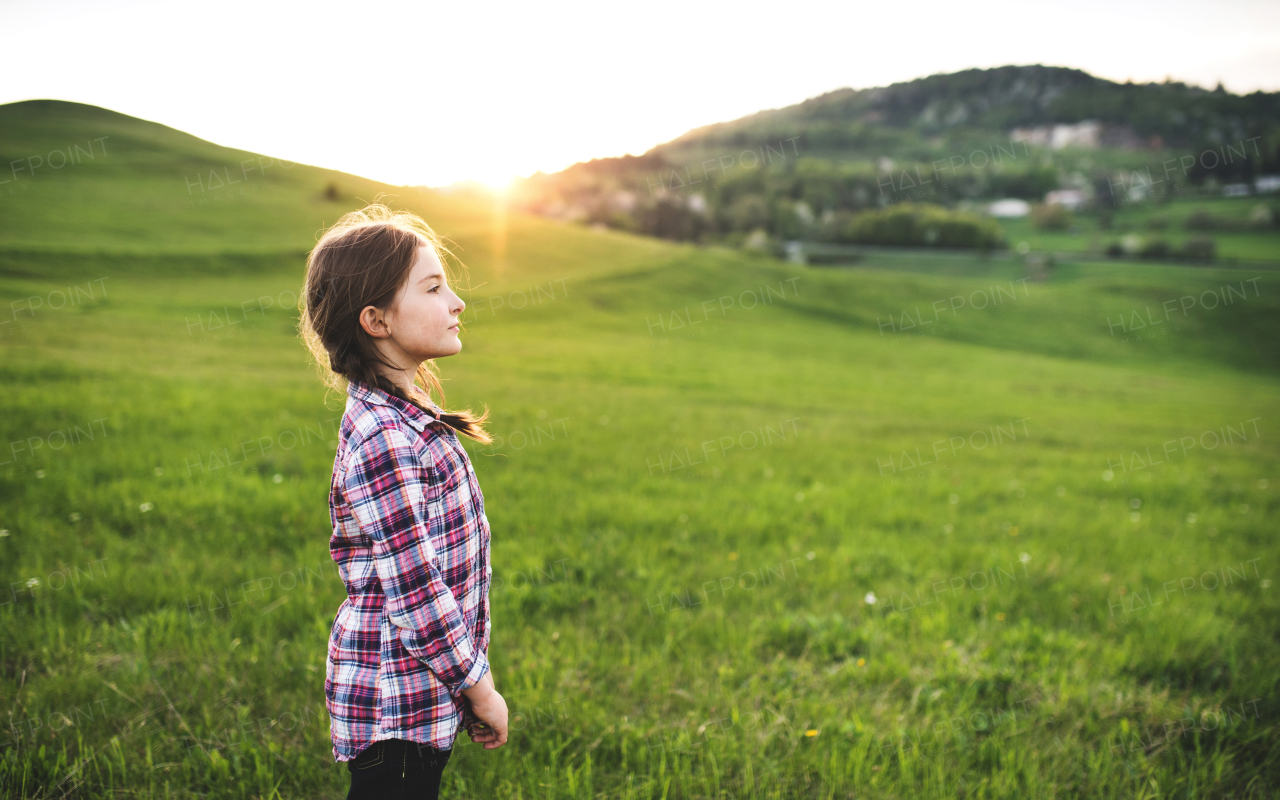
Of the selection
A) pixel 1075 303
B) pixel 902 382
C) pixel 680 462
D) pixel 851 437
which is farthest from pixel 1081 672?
pixel 1075 303

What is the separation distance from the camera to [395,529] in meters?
1.66

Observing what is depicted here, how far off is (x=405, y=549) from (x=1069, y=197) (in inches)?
5145

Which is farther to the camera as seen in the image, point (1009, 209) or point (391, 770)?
point (1009, 209)

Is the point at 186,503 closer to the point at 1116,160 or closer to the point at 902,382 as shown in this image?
the point at 902,382

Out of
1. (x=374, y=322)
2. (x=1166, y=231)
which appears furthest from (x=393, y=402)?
(x=1166, y=231)

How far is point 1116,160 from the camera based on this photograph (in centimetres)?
14475

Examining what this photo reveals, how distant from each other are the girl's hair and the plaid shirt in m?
0.08

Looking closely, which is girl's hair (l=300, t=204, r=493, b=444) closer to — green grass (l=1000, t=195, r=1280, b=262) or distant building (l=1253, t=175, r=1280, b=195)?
green grass (l=1000, t=195, r=1280, b=262)

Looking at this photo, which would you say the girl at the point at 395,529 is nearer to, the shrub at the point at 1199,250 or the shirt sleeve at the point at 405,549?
the shirt sleeve at the point at 405,549

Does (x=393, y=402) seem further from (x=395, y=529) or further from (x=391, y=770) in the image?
(x=391, y=770)

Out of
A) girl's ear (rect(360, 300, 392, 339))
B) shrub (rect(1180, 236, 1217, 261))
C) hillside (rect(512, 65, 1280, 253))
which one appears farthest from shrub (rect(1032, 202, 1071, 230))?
girl's ear (rect(360, 300, 392, 339))

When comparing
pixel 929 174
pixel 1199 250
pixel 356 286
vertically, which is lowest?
pixel 1199 250

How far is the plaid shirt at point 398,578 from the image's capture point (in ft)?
5.47

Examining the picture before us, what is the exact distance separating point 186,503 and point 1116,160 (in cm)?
18825
